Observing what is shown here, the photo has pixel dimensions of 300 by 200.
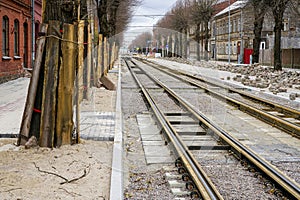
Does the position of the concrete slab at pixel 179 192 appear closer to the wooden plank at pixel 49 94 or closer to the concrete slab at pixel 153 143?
the concrete slab at pixel 153 143

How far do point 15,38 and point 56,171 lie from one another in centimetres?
1864

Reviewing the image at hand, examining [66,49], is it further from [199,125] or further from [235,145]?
[199,125]

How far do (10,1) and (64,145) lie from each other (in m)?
15.7

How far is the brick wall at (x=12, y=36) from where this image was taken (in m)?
20.4

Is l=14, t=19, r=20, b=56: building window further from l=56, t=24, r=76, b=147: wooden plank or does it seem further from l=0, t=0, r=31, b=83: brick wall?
l=56, t=24, r=76, b=147: wooden plank

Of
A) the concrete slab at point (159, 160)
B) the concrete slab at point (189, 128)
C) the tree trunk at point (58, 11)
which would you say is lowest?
the concrete slab at point (159, 160)

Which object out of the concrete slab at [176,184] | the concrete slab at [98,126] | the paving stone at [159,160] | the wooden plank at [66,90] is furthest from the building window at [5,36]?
the concrete slab at [176,184]

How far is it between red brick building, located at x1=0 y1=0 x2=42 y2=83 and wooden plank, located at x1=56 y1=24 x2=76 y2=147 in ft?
42.7

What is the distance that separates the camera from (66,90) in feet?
25.1

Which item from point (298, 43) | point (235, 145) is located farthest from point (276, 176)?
point (298, 43)

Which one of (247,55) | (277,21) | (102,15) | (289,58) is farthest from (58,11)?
(247,55)

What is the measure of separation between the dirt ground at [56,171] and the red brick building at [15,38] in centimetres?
1332

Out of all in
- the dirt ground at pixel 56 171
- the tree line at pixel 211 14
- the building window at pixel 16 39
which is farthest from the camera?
the tree line at pixel 211 14

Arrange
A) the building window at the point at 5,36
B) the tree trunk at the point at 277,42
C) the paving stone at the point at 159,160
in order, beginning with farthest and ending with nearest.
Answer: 1. the tree trunk at the point at 277,42
2. the building window at the point at 5,36
3. the paving stone at the point at 159,160
